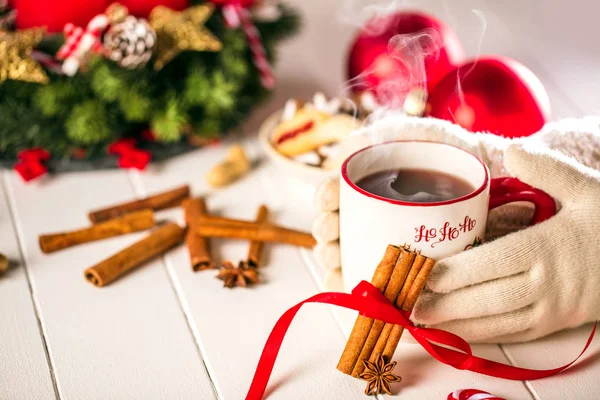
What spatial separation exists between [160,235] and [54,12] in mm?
414

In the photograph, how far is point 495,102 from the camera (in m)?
1.01

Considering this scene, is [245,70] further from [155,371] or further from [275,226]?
[155,371]

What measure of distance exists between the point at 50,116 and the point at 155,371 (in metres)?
0.54

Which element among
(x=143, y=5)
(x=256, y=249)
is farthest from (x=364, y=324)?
(x=143, y=5)

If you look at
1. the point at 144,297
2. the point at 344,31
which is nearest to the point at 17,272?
the point at 144,297

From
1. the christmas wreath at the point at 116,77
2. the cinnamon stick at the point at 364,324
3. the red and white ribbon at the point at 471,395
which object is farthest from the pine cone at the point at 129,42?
the red and white ribbon at the point at 471,395

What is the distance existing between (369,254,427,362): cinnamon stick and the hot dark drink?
0.24 ft

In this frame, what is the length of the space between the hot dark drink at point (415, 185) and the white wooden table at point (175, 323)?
17 centimetres

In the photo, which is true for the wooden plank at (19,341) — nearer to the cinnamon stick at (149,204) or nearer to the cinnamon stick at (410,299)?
the cinnamon stick at (149,204)

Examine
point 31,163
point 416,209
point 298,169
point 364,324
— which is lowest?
point 31,163

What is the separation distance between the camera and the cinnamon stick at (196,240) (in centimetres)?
91

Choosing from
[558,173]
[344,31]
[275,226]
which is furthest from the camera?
[344,31]

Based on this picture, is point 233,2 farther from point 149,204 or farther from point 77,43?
point 149,204

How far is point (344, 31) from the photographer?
176 cm
